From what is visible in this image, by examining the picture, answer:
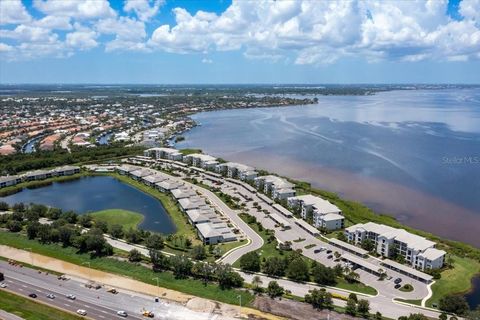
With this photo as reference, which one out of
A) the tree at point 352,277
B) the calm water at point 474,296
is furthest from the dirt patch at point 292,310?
the calm water at point 474,296

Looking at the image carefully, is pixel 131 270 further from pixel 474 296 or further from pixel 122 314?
pixel 474 296

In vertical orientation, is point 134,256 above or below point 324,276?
below

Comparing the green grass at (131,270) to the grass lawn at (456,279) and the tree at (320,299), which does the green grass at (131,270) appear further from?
the grass lawn at (456,279)

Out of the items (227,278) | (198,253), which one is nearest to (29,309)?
(198,253)

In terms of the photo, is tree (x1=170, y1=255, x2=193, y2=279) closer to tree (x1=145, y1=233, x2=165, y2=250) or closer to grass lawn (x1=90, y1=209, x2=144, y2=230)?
tree (x1=145, y1=233, x2=165, y2=250)

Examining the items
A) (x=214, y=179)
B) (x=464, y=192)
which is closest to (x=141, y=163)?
(x=214, y=179)

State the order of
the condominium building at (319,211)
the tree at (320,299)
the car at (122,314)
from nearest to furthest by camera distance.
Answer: the car at (122,314)
the tree at (320,299)
the condominium building at (319,211)
